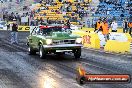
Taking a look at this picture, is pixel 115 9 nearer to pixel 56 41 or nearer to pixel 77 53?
pixel 77 53

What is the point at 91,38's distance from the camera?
2488cm

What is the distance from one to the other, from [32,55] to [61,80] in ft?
27.7

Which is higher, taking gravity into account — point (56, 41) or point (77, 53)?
point (56, 41)

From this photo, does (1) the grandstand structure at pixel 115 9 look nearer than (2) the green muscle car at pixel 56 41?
No

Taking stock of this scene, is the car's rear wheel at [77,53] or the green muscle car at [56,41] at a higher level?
the green muscle car at [56,41]

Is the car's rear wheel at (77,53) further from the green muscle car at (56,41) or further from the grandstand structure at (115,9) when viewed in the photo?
the grandstand structure at (115,9)

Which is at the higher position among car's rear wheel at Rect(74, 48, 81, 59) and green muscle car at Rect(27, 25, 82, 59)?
green muscle car at Rect(27, 25, 82, 59)

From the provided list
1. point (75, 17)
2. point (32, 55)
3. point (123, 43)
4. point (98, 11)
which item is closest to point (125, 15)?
point (98, 11)

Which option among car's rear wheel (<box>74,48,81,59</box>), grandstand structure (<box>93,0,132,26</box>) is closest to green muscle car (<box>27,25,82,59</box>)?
car's rear wheel (<box>74,48,81,59</box>)

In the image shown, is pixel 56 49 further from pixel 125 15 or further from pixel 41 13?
pixel 41 13

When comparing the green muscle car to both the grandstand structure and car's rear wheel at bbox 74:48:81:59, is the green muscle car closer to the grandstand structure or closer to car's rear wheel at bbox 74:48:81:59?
car's rear wheel at bbox 74:48:81:59

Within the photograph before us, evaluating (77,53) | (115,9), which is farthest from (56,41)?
(115,9)

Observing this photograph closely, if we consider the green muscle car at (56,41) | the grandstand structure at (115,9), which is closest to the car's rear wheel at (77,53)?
the green muscle car at (56,41)

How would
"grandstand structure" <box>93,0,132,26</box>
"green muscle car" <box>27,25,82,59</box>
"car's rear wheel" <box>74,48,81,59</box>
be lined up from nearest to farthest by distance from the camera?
"green muscle car" <box>27,25,82,59</box> < "car's rear wheel" <box>74,48,81,59</box> < "grandstand structure" <box>93,0,132,26</box>
